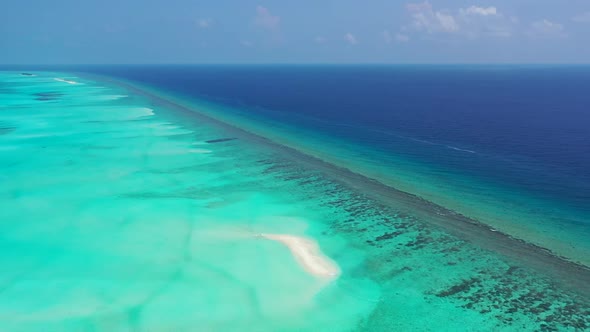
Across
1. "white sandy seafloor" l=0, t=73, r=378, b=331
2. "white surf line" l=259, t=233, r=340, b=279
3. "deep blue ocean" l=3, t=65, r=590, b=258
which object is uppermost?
"deep blue ocean" l=3, t=65, r=590, b=258

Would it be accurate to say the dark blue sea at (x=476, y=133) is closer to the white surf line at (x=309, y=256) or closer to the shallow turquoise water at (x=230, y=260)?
the shallow turquoise water at (x=230, y=260)

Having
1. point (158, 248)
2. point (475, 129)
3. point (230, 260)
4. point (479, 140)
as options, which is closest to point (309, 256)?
point (230, 260)

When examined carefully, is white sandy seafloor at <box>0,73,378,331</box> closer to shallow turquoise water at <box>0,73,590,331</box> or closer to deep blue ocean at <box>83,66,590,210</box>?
shallow turquoise water at <box>0,73,590,331</box>

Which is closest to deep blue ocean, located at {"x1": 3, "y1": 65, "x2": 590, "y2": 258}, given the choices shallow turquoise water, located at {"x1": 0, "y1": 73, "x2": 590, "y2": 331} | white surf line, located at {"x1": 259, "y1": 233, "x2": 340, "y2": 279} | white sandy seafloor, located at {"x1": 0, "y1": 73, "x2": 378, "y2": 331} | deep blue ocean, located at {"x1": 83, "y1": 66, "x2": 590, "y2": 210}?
deep blue ocean, located at {"x1": 83, "y1": 66, "x2": 590, "y2": 210}

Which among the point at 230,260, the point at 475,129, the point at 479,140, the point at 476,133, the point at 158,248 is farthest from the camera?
the point at 475,129

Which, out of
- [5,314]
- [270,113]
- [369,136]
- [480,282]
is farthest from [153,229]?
[270,113]

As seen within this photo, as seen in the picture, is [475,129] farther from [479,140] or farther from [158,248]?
[158,248]
